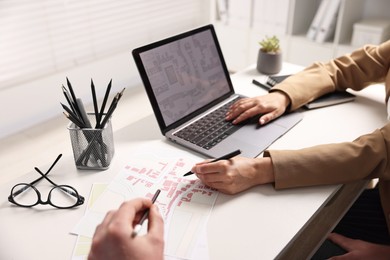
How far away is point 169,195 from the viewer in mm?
817

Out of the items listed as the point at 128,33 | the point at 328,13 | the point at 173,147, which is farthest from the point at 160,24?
the point at 173,147

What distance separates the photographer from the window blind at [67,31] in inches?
62.7

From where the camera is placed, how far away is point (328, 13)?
214cm

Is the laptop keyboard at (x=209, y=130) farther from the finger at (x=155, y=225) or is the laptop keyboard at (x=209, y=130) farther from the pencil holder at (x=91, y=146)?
the finger at (x=155, y=225)

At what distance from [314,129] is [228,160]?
1.17 feet

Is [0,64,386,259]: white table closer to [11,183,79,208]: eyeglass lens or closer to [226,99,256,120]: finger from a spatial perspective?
[11,183,79,208]: eyeglass lens

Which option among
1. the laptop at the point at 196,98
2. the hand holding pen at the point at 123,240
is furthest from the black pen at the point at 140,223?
the laptop at the point at 196,98

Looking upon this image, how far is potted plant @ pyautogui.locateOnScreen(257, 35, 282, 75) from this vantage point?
145 cm

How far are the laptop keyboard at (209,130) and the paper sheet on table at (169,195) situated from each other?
0.19 feet

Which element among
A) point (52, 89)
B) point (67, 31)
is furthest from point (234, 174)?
point (67, 31)

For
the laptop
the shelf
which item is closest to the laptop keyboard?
the laptop

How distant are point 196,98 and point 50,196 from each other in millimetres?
505

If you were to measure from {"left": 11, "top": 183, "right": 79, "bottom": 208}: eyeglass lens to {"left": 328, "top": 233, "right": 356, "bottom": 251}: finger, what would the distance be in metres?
0.73

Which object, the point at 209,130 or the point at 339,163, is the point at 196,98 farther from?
the point at 339,163
